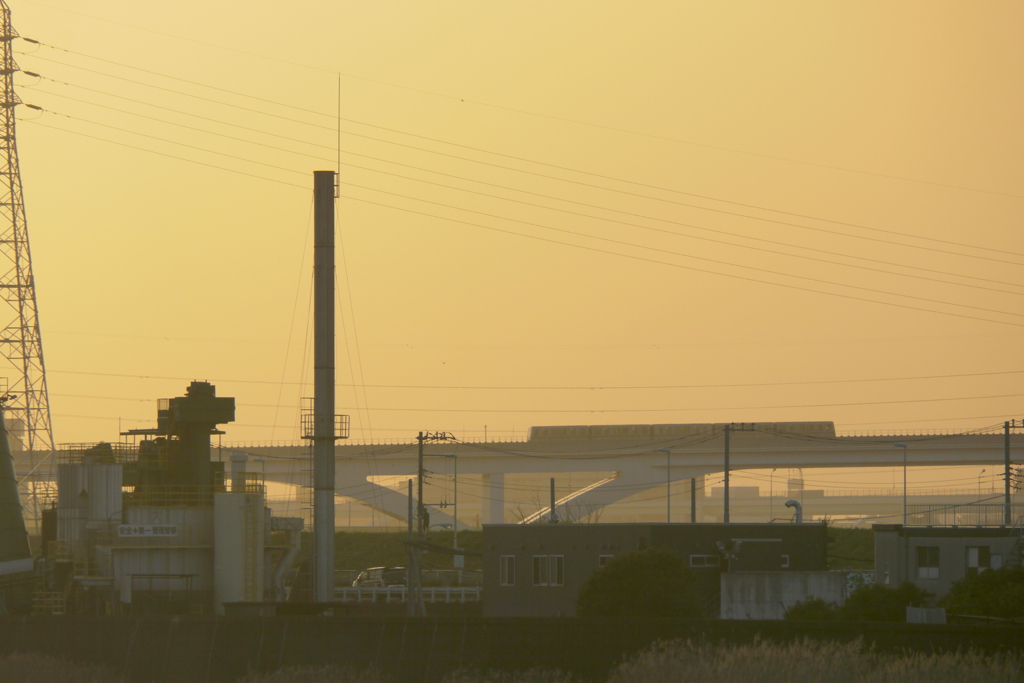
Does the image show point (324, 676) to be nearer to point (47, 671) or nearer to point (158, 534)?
point (47, 671)

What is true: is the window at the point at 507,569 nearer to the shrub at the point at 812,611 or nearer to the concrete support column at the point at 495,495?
the shrub at the point at 812,611

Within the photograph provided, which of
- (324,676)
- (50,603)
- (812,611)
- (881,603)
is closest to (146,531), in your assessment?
(50,603)

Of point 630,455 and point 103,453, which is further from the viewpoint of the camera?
point 630,455

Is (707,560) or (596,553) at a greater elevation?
(596,553)

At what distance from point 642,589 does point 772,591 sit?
6.31 metres

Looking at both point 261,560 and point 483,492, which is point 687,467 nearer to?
point 483,492

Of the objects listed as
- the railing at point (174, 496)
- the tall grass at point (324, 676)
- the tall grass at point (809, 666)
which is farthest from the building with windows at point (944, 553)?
the railing at point (174, 496)

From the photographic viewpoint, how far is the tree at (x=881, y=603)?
41.0 meters

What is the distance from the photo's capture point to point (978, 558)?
50906 millimetres

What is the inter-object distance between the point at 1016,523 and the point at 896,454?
226ft

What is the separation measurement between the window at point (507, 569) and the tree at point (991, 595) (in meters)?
15.9

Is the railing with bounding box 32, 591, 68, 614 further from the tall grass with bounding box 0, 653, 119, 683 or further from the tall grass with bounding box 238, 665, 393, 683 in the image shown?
the tall grass with bounding box 238, 665, 393, 683

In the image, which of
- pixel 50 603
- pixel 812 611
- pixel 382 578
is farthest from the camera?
pixel 382 578

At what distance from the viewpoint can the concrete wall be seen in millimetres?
45906
